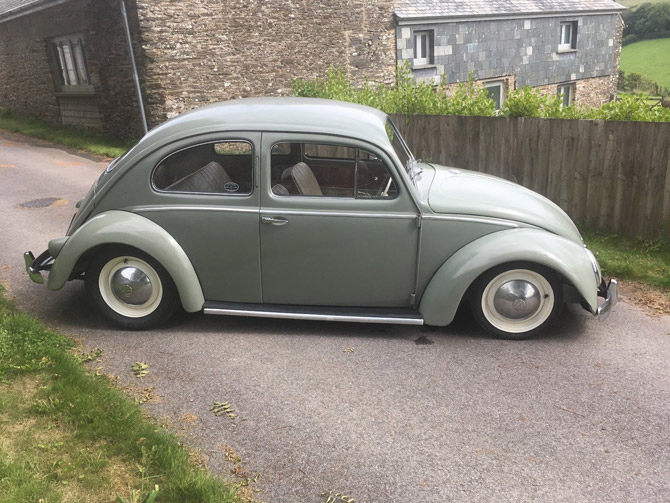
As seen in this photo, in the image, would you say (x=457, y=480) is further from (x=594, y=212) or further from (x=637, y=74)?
(x=637, y=74)

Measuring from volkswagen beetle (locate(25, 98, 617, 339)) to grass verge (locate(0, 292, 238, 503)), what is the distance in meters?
0.98

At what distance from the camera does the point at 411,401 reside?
3893mm

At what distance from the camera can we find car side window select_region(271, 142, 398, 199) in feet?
15.2

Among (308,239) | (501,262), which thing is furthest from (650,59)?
(308,239)

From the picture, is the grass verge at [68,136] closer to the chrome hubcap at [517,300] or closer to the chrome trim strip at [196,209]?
the chrome trim strip at [196,209]

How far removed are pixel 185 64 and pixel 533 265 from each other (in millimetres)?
11722

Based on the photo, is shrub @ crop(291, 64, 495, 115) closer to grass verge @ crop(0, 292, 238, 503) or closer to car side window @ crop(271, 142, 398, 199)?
car side window @ crop(271, 142, 398, 199)

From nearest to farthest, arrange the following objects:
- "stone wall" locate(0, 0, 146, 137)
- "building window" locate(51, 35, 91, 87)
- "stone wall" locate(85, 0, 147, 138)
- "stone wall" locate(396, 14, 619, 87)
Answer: "stone wall" locate(85, 0, 147, 138) < "stone wall" locate(0, 0, 146, 137) < "building window" locate(51, 35, 91, 87) < "stone wall" locate(396, 14, 619, 87)

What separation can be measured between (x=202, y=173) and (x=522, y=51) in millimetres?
20059

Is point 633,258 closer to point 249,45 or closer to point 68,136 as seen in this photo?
point 249,45

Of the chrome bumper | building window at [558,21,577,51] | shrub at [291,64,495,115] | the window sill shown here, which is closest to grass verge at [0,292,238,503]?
the chrome bumper

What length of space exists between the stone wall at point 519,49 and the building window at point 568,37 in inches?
6.6

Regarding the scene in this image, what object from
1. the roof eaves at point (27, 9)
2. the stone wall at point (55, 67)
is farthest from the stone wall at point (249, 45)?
the roof eaves at point (27, 9)

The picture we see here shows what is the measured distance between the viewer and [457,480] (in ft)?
10.4
